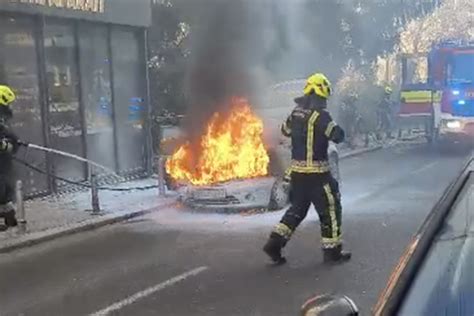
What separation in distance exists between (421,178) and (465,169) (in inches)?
480

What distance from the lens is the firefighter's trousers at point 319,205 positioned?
25.2 feet

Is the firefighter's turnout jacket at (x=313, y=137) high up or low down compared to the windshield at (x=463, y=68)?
down

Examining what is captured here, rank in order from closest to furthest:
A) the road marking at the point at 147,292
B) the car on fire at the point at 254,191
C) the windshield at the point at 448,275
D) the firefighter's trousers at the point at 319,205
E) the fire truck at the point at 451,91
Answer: the windshield at the point at 448,275 < the road marking at the point at 147,292 < the firefighter's trousers at the point at 319,205 < the car on fire at the point at 254,191 < the fire truck at the point at 451,91

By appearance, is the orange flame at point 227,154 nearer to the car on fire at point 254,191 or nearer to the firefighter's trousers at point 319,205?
the car on fire at point 254,191

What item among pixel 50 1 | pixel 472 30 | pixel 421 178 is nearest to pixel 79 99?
pixel 50 1

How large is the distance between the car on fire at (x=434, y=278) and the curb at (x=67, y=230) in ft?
23.4

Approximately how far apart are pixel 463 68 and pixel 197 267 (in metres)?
14.6

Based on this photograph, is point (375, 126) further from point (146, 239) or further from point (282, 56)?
point (146, 239)

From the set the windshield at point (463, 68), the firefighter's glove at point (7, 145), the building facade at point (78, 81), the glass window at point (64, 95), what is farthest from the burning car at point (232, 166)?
the windshield at point (463, 68)

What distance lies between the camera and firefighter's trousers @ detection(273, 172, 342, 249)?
767cm

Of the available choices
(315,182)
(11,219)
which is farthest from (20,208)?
(315,182)

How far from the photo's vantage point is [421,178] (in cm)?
1493

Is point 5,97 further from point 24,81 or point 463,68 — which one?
point 463,68

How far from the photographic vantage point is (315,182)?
25.5 ft
